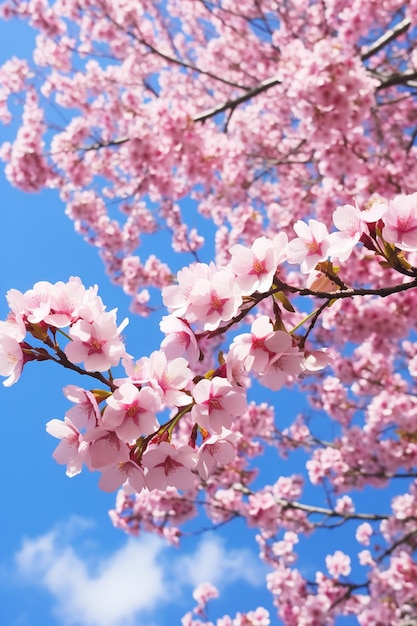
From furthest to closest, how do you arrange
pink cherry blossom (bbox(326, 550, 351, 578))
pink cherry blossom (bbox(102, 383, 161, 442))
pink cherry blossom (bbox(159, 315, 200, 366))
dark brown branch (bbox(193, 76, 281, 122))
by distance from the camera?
pink cherry blossom (bbox(326, 550, 351, 578)) → dark brown branch (bbox(193, 76, 281, 122)) → pink cherry blossom (bbox(159, 315, 200, 366)) → pink cherry blossom (bbox(102, 383, 161, 442))

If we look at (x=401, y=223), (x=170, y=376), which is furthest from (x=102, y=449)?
(x=401, y=223)

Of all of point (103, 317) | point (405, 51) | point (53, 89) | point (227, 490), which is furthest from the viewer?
point (53, 89)

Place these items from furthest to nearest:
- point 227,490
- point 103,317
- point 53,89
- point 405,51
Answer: point 53,89
point 227,490
point 405,51
point 103,317

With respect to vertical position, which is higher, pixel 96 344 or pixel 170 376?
pixel 96 344

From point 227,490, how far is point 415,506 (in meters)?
2.85

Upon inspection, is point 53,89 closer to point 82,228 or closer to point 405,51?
point 82,228

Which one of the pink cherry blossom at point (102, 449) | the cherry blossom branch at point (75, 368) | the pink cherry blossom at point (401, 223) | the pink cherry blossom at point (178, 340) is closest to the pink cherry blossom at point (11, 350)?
the cherry blossom branch at point (75, 368)

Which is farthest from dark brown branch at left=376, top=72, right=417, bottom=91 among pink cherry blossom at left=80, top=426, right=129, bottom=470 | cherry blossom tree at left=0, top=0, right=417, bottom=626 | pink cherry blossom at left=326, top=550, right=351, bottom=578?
pink cherry blossom at left=326, top=550, right=351, bottom=578

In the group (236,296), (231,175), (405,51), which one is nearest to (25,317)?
(236,296)

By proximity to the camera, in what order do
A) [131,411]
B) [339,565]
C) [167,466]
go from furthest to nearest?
[339,565] < [167,466] < [131,411]

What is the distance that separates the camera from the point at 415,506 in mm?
8195

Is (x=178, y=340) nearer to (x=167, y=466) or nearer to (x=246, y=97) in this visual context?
(x=167, y=466)

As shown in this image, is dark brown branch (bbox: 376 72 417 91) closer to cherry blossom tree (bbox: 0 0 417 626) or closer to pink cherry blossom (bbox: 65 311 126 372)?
cherry blossom tree (bbox: 0 0 417 626)

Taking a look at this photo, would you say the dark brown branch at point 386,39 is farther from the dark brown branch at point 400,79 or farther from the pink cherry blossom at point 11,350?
the pink cherry blossom at point 11,350
